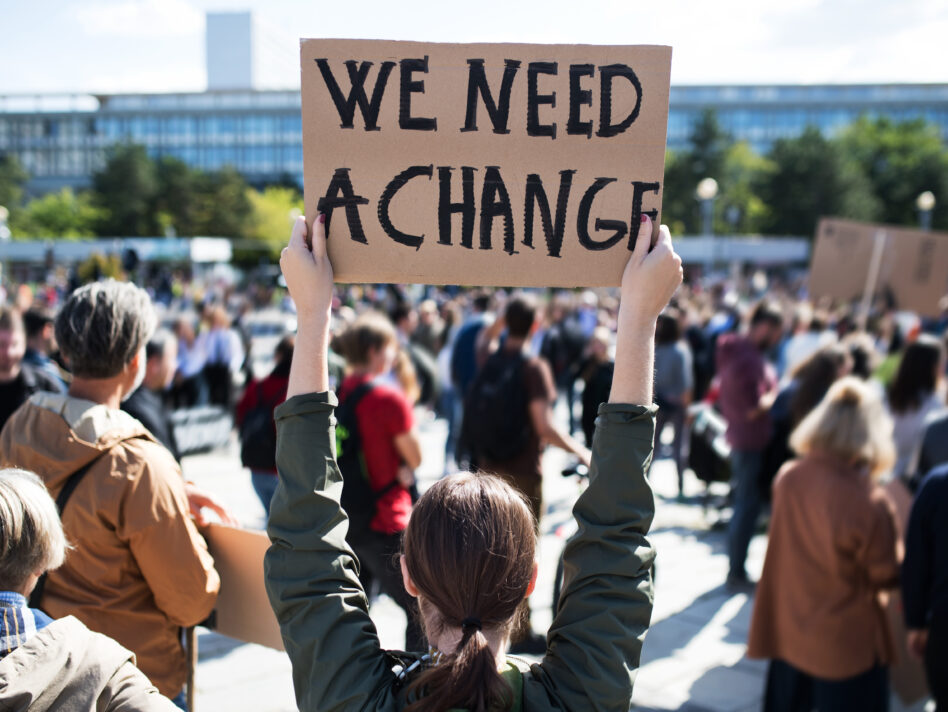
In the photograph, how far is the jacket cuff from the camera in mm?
1381

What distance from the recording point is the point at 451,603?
1.28 m

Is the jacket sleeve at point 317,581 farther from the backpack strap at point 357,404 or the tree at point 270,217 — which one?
the tree at point 270,217

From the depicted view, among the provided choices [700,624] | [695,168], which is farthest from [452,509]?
[695,168]

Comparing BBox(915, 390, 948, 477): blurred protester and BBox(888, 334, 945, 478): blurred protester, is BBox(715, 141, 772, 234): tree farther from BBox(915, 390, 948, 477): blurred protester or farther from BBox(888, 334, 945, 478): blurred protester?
BBox(915, 390, 948, 477): blurred protester

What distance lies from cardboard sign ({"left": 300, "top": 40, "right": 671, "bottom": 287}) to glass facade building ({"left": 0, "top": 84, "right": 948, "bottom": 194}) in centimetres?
9352

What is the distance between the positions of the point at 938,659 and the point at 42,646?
2.76m

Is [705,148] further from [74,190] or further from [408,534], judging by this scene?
[74,190]

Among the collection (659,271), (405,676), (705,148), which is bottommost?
(405,676)

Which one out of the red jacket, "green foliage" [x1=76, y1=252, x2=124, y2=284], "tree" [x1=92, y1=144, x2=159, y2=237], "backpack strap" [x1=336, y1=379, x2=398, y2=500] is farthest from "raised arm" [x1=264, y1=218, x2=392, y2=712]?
"tree" [x1=92, y1=144, x2=159, y2=237]

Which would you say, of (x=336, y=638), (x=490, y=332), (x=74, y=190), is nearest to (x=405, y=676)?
(x=336, y=638)

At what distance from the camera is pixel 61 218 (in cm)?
7862

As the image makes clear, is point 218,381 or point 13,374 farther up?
point 13,374

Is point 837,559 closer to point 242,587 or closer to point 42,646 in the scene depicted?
point 242,587

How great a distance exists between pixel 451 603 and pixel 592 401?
4541mm
